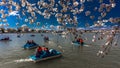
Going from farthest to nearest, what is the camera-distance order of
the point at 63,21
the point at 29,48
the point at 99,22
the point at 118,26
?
the point at 29,48, the point at 63,21, the point at 99,22, the point at 118,26

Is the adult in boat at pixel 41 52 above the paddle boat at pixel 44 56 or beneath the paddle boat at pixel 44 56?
above

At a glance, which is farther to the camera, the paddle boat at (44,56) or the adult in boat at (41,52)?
the adult in boat at (41,52)

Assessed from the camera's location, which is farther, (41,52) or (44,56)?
(41,52)

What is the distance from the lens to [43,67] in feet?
83.5

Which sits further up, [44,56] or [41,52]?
[41,52]

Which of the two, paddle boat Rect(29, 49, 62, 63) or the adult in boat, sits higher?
the adult in boat

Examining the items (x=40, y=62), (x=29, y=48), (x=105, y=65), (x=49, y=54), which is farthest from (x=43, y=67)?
(x=29, y=48)

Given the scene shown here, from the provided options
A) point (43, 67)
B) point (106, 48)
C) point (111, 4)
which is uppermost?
point (111, 4)

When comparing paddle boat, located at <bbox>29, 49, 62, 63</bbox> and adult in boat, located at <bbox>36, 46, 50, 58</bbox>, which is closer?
paddle boat, located at <bbox>29, 49, 62, 63</bbox>

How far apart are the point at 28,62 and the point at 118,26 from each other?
76.4 ft

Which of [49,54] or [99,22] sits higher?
[99,22]

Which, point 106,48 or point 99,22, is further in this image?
point 99,22

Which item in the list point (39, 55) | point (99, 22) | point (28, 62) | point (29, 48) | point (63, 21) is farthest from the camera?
point (29, 48)

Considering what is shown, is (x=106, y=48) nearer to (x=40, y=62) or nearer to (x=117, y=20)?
(x=117, y=20)
